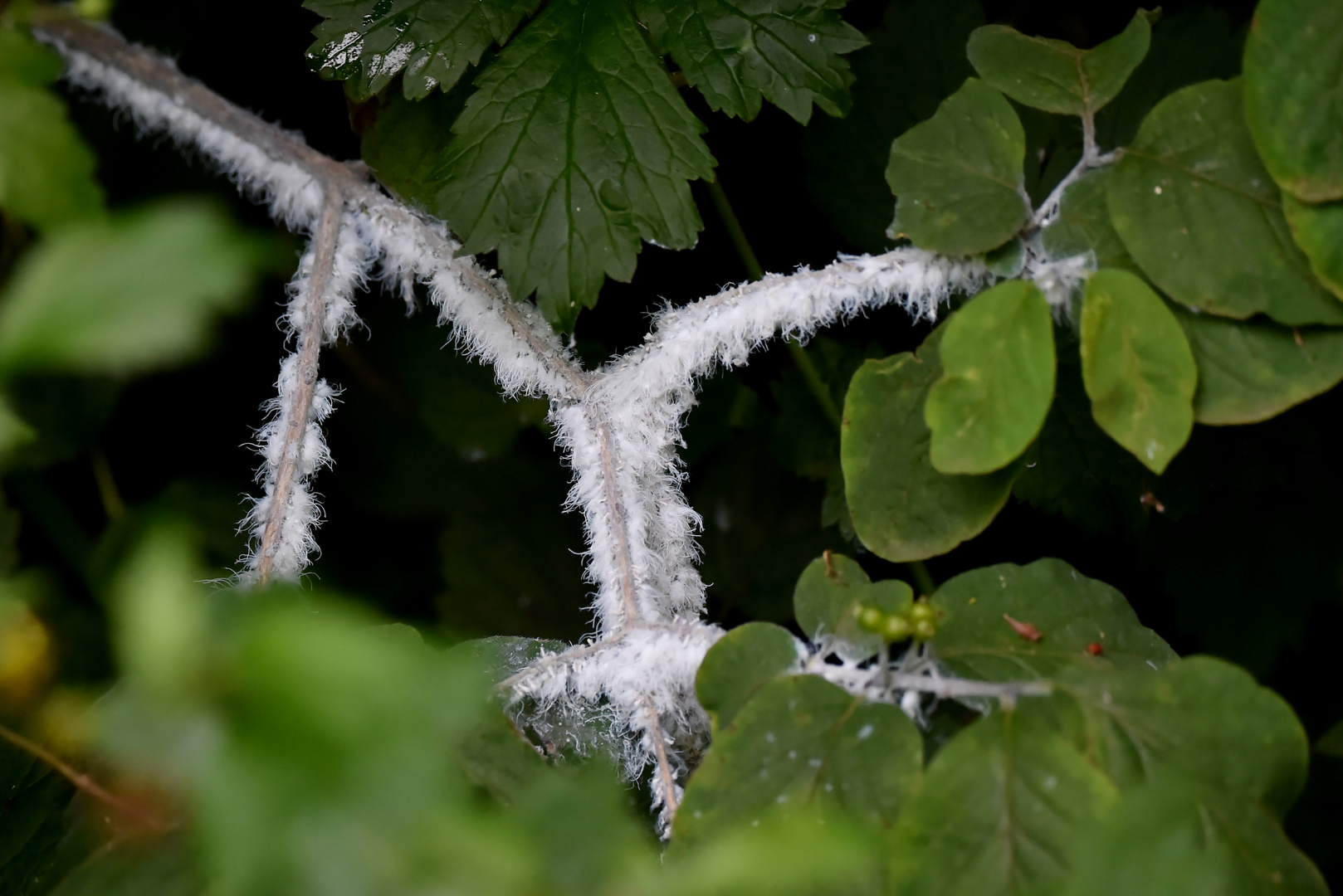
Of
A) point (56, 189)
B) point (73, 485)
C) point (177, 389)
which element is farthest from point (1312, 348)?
point (73, 485)

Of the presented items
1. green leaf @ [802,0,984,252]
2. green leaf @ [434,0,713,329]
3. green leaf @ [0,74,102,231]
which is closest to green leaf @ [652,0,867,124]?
green leaf @ [434,0,713,329]

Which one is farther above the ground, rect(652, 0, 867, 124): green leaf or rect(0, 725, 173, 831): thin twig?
rect(652, 0, 867, 124): green leaf

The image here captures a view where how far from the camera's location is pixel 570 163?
0.74m

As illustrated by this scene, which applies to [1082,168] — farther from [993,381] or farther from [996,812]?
[996,812]

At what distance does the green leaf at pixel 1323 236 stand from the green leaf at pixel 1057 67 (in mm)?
155

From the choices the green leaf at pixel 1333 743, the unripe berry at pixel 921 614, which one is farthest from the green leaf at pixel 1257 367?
the green leaf at pixel 1333 743

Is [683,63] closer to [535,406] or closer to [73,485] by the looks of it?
[535,406]

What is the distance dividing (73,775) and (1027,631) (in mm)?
655

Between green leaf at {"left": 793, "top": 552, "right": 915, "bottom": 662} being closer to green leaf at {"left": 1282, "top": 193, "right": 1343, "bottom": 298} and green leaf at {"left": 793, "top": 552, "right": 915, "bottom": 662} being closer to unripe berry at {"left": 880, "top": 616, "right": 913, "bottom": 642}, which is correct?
unripe berry at {"left": 880, "top": 616, "right": 913, "bottom": 642}

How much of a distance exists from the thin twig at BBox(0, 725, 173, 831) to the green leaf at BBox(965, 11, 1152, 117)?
768mm

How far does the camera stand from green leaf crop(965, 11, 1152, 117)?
645 millimetres

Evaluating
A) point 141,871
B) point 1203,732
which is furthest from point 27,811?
point 1203,732

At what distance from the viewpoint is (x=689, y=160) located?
75cm

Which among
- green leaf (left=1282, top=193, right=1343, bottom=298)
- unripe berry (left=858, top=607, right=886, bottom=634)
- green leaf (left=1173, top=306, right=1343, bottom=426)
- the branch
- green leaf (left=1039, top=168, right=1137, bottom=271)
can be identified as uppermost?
the branch
